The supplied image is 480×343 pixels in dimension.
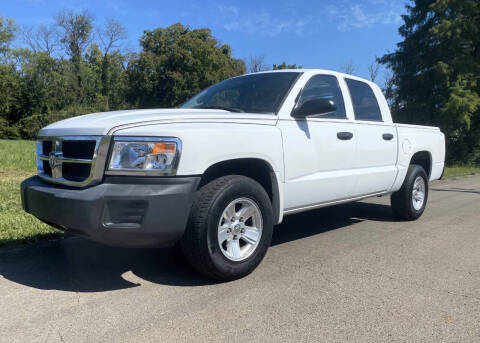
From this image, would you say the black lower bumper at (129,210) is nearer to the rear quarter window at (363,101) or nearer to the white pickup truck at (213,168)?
the white pickup truck at (213,168)

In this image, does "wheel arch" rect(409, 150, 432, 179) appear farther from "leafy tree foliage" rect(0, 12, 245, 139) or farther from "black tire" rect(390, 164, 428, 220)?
"leafy tree foliage" rect(0, 12, 245, 139)

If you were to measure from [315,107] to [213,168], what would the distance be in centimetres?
121

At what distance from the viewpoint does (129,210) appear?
277 cm

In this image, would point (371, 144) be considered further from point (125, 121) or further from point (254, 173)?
point (125, 121)

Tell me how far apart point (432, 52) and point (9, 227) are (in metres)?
24.7

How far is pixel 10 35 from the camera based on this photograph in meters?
51.6

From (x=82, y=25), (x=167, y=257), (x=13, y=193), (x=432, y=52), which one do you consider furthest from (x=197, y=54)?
(x=167, y=257)

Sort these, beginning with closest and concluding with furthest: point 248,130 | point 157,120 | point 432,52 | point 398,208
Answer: point 157,120 < point 248,130 < point 398,208 < point 432,52

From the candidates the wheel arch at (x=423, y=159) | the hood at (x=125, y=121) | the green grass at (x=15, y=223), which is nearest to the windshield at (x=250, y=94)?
the hood at (x=125, y=121)

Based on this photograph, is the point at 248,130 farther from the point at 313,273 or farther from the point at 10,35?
the point at 10,35

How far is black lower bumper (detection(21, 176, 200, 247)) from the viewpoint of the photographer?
9.02ft

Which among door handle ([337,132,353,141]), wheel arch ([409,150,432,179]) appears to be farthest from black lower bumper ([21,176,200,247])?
wheel arch ([409,150,432,179])

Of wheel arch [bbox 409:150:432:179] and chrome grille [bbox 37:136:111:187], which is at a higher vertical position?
chrome grille [bbox 37:136:111:187]

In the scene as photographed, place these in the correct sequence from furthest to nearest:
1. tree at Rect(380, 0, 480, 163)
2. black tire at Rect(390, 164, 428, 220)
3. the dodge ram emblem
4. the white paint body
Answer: tree at Rect(380, 0, 480, 163) < black tire at Rect(390, 164, 428, 220) < the dodge ram emblem < the white paint body
